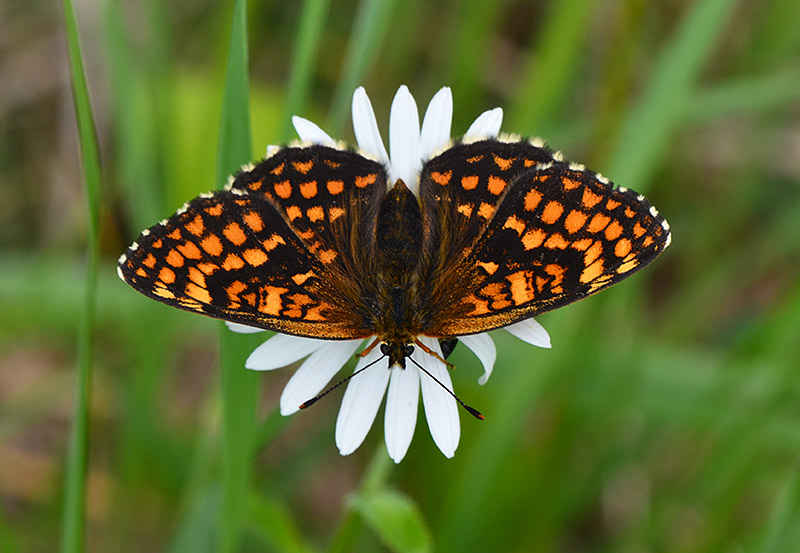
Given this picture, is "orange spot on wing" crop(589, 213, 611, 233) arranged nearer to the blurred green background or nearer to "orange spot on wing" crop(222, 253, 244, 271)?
the blurred green background

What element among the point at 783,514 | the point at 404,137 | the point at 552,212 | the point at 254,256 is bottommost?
the point at 783,514

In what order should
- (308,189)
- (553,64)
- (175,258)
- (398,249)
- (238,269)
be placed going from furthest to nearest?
(553,64)
(398,249)
(308,189)
(238,269)
(175,258)

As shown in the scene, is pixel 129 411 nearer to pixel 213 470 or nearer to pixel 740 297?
pixel 213 470

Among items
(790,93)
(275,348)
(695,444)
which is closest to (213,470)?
(275,348)

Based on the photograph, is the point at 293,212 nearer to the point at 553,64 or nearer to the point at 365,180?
the point at 365,180

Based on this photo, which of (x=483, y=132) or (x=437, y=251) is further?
(x=437, y=251)

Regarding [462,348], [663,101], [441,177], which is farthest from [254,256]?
[663,101]

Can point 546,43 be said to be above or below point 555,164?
above
